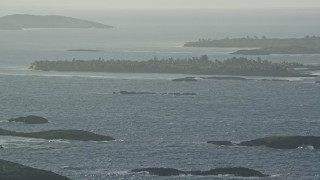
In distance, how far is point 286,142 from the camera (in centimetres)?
9425

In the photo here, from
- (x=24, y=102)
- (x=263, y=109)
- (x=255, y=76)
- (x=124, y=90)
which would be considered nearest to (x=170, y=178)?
(x=263, y=109)

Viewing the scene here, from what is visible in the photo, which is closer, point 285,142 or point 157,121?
point 285,142

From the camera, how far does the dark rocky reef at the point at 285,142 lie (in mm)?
93188

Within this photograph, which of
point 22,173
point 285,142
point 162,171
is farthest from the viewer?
point 285,142

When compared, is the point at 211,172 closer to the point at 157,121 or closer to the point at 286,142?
the point at 286,142

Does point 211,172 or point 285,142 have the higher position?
point 285,142

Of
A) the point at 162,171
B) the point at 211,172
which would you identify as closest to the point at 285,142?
the point at 211,172

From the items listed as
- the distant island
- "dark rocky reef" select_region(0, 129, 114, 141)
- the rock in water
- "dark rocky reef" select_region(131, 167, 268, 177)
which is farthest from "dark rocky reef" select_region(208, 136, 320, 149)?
the distant island

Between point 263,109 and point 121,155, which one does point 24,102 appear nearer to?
point 263,109

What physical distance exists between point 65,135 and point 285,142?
19.2 metres

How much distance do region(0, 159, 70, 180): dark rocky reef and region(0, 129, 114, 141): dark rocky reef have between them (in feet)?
61.1

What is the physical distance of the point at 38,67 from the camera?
613 feet

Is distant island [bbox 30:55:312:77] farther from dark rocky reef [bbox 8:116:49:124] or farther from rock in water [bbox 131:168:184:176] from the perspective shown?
rock in water [bbox 131:168:184:176]

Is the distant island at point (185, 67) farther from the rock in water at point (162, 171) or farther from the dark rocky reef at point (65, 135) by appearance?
the rock in water at point (162, 171)
